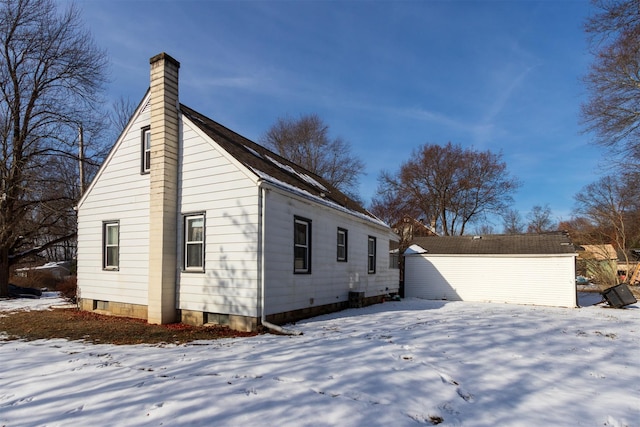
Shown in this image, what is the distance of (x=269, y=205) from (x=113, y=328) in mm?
4512

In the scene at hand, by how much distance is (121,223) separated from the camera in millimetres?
10430

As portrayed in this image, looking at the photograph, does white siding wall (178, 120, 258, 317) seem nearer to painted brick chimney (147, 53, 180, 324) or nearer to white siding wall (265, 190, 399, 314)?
painted brick chimney (147, 53, 180, 324)

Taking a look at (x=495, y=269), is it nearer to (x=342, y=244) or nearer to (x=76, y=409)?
(x=342, y=244)

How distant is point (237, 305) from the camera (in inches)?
325

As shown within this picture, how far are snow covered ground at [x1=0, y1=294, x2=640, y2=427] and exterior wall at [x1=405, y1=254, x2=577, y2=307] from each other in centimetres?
920

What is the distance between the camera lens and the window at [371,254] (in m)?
14.6

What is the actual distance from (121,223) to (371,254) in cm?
895

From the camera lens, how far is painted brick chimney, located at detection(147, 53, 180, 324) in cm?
892

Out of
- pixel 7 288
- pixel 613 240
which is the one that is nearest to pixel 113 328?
pixel 7 288

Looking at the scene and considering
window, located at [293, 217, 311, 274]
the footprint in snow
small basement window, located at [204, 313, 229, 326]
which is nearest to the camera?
the footprint in snow

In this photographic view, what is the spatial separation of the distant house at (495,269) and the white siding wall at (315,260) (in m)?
4.76

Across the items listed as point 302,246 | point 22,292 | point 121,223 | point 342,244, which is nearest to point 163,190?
point 121,223

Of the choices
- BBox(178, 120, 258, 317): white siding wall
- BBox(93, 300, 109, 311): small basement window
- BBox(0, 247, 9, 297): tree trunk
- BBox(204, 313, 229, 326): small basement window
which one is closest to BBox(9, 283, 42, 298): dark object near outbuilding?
BBox(0, 247, 9, 297): tree trunk

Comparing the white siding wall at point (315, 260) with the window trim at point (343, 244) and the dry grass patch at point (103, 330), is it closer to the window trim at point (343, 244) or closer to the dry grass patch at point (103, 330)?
the window trim at point (343, 244)
